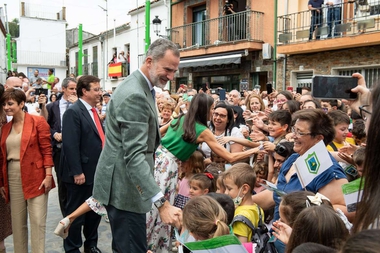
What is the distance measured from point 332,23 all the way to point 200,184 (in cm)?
1046

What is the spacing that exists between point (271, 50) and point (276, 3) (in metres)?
1.77

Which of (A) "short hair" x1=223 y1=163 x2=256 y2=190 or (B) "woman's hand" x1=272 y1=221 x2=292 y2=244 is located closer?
(B) "woman's hand" x1=272 y1=221 x2=292 y2=244

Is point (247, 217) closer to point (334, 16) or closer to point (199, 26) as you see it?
point (334, 16)

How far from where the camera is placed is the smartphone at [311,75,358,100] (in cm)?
281

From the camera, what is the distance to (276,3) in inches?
591

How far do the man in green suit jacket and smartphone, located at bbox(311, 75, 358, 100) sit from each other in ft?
3.53

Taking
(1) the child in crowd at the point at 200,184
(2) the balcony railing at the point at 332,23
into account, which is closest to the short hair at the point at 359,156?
(1) the child in crowd at the point at 200,184

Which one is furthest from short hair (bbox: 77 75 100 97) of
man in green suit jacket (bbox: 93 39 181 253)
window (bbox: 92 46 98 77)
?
window (bbox: 92 46 98 77)

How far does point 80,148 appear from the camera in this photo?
14.5 feet

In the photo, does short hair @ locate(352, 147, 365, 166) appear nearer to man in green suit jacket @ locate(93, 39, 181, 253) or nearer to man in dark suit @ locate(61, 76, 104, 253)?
man in green suit jacket @ locate(93, 39, 181, 253)

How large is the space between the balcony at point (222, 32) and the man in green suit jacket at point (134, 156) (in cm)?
1361

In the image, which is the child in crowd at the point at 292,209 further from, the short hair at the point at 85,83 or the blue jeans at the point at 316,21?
the blue jeans at the point at 316,21

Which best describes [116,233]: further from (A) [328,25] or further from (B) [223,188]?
(A) [328,25]

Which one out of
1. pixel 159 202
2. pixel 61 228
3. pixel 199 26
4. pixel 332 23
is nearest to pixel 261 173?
pixel 159 202
